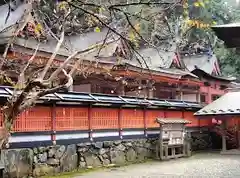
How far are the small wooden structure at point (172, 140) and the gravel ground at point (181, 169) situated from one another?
0.78 m

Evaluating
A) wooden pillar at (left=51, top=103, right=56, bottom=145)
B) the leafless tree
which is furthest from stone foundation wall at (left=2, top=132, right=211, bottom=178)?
the leafless tree

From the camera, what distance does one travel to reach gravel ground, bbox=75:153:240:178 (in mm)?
12906

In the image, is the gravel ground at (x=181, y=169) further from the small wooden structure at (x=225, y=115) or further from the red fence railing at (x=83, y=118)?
the small wooden structure at (x=225, y=115)

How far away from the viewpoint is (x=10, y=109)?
501 cm

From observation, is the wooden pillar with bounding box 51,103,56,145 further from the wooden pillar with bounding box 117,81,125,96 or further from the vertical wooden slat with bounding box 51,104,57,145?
the wooden pillar with bounding box 117,81,125,96

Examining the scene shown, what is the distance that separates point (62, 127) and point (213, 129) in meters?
12.3

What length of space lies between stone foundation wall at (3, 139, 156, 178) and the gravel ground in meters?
0.78

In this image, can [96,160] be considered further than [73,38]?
No

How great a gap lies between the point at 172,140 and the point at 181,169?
12.5 feet

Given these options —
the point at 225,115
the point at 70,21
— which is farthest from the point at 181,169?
the point at 70,21

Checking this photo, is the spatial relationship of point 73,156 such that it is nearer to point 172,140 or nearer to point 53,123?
point 53,123

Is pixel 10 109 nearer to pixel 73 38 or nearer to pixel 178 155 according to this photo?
pixel 178 155

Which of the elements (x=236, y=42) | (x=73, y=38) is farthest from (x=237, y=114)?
(x=236, y=42)

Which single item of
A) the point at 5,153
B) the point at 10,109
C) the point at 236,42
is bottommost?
the point at 5,153
